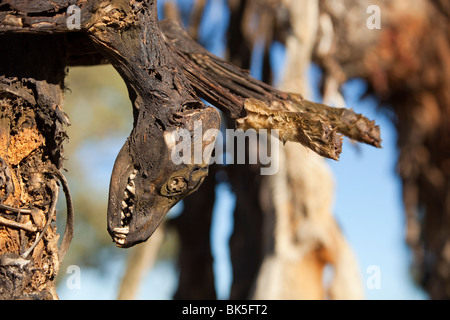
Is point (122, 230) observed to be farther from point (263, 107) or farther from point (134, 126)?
point (263, 107)

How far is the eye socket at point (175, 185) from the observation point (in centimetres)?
132

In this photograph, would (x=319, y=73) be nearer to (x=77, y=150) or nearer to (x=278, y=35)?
(x=278, y=35)

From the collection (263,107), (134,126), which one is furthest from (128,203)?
(263,107)

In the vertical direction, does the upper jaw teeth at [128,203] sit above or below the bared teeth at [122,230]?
above

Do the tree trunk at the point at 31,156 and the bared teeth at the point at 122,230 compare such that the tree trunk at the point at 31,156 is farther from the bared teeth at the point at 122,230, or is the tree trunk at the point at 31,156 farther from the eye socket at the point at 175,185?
the eye socket at the point at 175,185

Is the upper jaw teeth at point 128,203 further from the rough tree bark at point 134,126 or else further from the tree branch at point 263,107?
the tree branch at point 263,107

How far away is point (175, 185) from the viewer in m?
1.33

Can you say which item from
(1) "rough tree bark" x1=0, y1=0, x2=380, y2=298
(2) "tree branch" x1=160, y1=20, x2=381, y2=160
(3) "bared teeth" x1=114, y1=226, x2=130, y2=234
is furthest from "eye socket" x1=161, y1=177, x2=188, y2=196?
(2) "tree branch" x1=160, y1=20, x2=381, y2=160

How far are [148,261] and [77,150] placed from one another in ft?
11.9

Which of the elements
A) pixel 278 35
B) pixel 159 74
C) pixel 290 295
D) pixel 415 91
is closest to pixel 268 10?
pixel 278 35

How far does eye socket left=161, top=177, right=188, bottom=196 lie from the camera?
4.34 feet

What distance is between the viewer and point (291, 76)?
150 inches

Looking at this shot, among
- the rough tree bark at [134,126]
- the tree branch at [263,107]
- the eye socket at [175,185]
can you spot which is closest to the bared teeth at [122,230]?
the rough tree bark at [134,126]

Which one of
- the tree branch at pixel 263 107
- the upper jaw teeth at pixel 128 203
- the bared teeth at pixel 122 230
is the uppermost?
the tree branch at pixel 263 107
